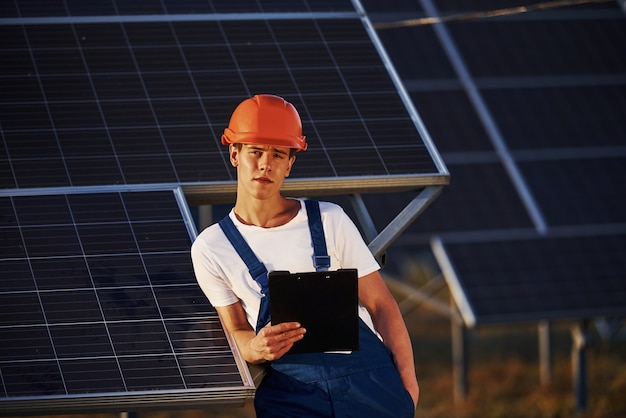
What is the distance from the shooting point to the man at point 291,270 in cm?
541

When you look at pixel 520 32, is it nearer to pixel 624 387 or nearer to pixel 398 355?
pixel 624 387

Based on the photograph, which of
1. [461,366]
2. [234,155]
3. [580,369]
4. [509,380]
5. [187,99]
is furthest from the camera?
[509,380]

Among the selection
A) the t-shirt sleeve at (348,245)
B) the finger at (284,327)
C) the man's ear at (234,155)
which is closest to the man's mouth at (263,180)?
the man's ear at (234,155)

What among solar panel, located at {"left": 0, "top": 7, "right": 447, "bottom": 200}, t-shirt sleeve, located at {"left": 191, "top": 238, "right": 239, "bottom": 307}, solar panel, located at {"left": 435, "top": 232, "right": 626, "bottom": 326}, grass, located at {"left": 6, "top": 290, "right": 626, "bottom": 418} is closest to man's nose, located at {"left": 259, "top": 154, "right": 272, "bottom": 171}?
t-shirt sleeve, located at {"left": 191, "top": 238, "right": 239, "bottom": 307}

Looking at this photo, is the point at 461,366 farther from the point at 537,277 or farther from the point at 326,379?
the point at 326,379

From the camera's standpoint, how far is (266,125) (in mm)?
5488

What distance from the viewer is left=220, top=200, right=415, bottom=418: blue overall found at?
17.6ft

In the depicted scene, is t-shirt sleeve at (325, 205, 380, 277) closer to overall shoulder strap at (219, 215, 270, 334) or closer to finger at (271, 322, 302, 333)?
overall shoulder strap at (219, 215, 270, 334)

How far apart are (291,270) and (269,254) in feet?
0.35

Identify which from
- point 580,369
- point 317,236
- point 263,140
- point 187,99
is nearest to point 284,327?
point 317,236

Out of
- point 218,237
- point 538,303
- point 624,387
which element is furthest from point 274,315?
point 624,387

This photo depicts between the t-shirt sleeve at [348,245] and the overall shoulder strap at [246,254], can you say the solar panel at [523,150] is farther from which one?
the overall shoulder strap at [246,254]

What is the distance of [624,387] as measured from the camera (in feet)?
52.0

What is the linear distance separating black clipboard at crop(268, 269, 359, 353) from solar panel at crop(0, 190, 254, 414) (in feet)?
1.44
